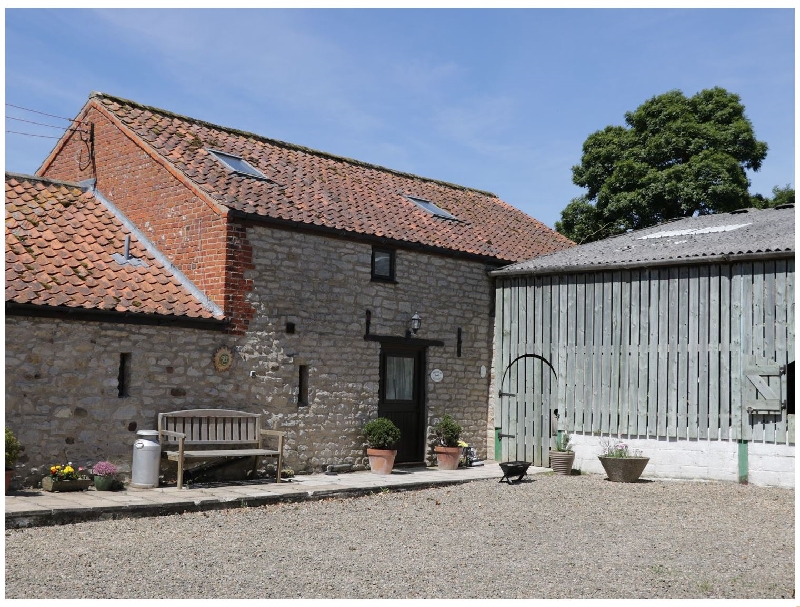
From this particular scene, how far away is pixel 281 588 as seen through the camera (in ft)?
21.6

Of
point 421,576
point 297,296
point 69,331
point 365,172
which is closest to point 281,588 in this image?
point 421,576

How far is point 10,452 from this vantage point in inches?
393

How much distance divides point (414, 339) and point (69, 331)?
5861mm

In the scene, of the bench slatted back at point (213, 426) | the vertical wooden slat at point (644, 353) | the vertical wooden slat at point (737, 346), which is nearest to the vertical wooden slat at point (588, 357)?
the vertical wooden slat at point (644, 353)

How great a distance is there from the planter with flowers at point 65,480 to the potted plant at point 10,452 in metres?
0.47

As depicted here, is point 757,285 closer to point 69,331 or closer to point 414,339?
point 414,339

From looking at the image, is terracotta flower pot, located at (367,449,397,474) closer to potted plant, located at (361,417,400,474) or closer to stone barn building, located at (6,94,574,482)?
potted plant, located at (361,417,400,474)

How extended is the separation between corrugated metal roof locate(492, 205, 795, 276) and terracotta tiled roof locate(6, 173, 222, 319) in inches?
249

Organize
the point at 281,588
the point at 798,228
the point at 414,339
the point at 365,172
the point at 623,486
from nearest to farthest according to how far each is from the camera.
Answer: the point at 281,588
the point at 798,228
the point at 623,486
the point at 414,339
the point at 365,172

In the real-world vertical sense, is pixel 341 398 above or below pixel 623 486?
above

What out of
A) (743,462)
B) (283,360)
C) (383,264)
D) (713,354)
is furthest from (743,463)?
(283,360)

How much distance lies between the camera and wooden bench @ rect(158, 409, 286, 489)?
11703 millimetres

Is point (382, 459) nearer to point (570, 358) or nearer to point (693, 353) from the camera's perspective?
point (570, 358)

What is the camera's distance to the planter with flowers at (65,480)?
10562mm
